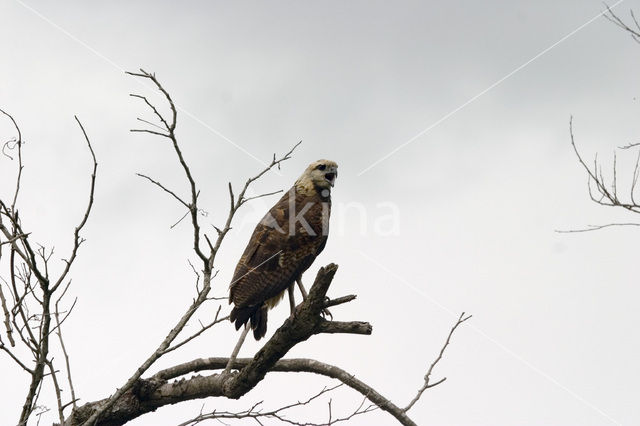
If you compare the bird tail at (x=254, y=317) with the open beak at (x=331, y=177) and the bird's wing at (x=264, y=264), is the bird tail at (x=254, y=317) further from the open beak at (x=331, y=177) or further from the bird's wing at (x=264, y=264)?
the open beak at (x=331, y=177)

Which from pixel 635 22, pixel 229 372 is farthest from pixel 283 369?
pixel 635 22

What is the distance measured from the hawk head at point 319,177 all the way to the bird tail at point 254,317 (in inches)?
58.8

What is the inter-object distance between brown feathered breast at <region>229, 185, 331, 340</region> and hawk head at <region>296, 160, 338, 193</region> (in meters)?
0.18

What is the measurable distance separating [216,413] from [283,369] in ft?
3.27

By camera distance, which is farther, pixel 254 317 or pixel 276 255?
pixel 276 255

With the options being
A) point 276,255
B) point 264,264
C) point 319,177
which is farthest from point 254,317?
point 319,177

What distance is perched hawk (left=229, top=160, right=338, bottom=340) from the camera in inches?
265

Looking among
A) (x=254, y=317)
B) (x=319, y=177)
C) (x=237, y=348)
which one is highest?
(x=319, y=177)

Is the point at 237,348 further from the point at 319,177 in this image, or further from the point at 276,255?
the point at 319,177

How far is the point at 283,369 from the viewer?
6.27m

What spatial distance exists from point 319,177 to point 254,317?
5.75 ft

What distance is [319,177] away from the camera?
7.83 meters

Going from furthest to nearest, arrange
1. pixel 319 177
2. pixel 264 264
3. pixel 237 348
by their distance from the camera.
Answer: pixel 319 177 → pixel 264 264 → pixel 237 348

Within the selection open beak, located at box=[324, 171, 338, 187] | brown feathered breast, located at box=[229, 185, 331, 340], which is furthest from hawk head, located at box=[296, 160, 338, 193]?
brown feathered breast, located at box=[229, 185, 331, 340]
